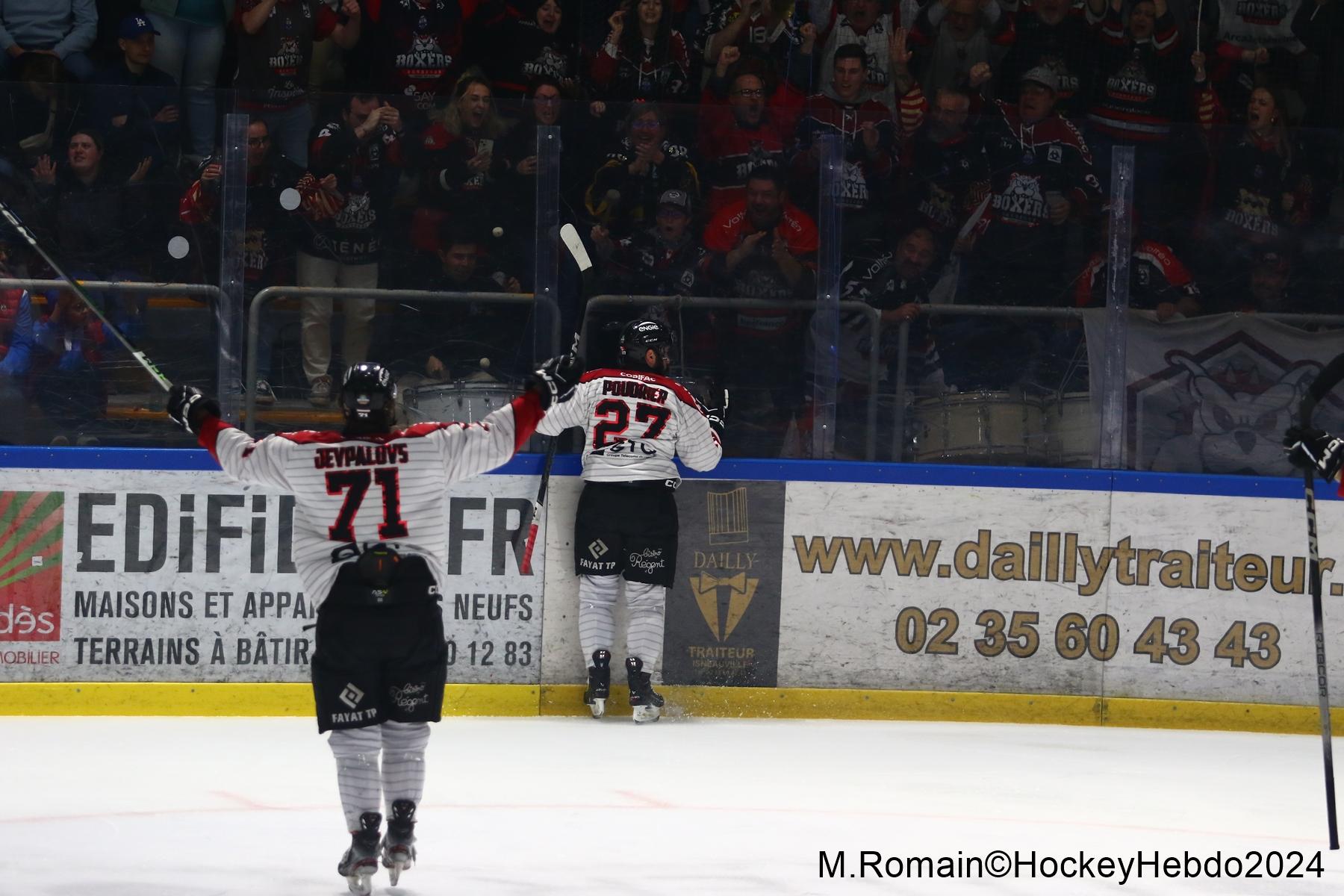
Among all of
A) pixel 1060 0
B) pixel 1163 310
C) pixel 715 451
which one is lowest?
pixel 715 451

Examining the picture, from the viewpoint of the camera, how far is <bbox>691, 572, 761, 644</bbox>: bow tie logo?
7.66 m

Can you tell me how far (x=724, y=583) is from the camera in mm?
7664

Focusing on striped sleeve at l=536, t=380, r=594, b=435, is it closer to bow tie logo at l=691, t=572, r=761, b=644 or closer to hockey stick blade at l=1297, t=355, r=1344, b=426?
bow tie logo at l=691, t=572, r=761, b=644

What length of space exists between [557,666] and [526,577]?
41cm

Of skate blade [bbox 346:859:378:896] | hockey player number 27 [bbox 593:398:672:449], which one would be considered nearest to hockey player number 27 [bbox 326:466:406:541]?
skate blade [bbox 346:859:378:896]

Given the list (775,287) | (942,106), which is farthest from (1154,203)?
(775,287)

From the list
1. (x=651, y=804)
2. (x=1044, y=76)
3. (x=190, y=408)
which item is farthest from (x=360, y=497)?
(x=1044, y=76)

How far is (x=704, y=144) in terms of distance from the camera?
768 cm

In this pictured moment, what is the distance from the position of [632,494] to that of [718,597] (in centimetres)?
64

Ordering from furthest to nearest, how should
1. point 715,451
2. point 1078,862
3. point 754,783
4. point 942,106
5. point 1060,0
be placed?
point 1060,0 < point 942,106 < point 715,451 < point 754,783 < point 1078,862

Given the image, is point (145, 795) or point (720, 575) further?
point (720, 575)

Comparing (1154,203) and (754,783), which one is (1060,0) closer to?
(1154,203)

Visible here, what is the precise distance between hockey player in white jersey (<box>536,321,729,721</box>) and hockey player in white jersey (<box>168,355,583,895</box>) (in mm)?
2679

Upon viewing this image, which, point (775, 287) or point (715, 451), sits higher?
point (775, 287)
